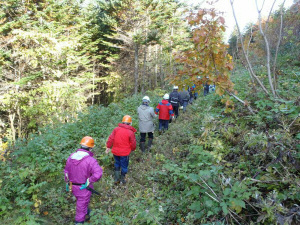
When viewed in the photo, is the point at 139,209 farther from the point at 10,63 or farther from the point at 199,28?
the point at 10,63

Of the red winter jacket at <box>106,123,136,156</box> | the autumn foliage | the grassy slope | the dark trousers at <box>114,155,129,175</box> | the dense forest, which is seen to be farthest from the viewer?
the dark trousers at <box>114,155,129,175</box>

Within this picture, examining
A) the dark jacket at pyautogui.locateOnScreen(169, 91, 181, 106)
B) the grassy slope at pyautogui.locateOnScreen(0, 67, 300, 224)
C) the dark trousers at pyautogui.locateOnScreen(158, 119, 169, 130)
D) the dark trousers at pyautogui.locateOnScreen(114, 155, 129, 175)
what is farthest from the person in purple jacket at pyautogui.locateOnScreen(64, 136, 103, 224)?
the dark jacket at pyautogui.locateOnScreen(169, 91, 181, 106)

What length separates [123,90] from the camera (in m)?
23.9

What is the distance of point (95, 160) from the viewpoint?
4.19m

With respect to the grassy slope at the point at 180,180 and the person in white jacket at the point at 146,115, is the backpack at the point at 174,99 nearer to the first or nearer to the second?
the grassy slope at the point at 180,180

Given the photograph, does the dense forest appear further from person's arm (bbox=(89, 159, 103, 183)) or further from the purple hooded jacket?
the purple hooded jacket

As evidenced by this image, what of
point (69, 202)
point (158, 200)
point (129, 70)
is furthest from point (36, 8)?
point (158, 200)

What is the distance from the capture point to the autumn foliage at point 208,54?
3736 millimetres

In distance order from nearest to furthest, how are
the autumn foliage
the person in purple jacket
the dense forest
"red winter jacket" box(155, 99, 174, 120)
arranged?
the dense forest → the autumn foliage → the person in purple jacket → "red winter jacket" box(155, 99, 174, 120)

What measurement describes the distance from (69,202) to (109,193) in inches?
40.6

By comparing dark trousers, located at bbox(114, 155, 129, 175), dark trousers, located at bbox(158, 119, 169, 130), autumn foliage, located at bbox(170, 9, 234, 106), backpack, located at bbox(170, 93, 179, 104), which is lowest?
dark trousers, located at bbox(114, 155, 129, 175)

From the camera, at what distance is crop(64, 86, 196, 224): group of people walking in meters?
4.04

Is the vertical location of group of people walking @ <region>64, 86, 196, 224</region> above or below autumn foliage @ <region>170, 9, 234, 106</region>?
below

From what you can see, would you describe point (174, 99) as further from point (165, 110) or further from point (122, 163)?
point (122, 163)
